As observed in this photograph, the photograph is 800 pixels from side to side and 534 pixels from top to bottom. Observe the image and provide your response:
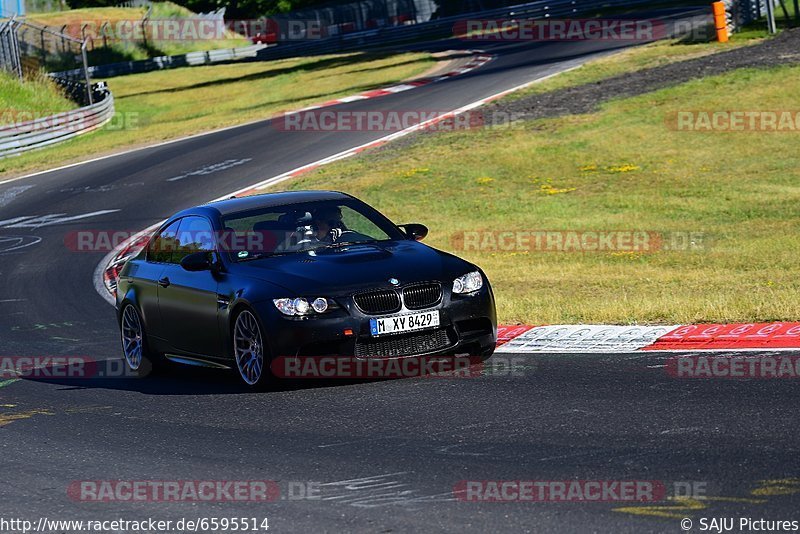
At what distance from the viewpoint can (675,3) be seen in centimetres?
5250

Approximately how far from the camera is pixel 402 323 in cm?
884

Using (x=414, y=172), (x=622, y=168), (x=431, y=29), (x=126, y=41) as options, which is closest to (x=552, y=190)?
(x=622, y=168)

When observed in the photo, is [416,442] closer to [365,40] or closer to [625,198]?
[625,198]


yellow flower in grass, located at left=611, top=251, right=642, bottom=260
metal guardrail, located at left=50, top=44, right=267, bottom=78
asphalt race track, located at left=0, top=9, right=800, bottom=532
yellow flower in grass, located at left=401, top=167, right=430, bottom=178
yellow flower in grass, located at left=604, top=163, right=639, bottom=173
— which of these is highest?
metal guardrail, located at left=50, top=44, right=267, bottom=78

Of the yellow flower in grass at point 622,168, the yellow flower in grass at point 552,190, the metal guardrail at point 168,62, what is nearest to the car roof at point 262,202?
the yellow flower in grass at point 552,190

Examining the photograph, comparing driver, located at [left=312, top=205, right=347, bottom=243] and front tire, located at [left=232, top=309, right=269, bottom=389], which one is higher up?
driver, located at [left=312, top=205, right=347, bottom=243]

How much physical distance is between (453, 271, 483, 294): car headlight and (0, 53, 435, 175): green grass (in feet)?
81.5

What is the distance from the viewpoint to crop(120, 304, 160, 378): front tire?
10.9m

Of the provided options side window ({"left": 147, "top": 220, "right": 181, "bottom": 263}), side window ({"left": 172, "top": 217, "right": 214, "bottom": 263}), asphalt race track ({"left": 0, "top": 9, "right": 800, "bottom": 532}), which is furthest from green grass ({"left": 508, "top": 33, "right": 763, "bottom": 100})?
asphalt race track ({"left": 0, "top": 9, "right": 800, "bottom": 532})

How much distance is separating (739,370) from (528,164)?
17.9 metres

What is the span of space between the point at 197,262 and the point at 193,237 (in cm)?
80

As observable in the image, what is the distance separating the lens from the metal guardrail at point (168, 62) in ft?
202

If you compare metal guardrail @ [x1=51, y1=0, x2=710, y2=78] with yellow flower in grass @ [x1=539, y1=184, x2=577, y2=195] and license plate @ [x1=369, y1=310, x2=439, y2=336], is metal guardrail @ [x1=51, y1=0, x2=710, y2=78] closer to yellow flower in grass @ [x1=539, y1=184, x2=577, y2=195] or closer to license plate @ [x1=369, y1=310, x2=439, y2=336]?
yellow flower in grass @ [x1=539, y1=184, x2=577, y2=195]

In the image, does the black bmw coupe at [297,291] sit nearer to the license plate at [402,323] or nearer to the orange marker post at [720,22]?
the license plate at [402,323]
